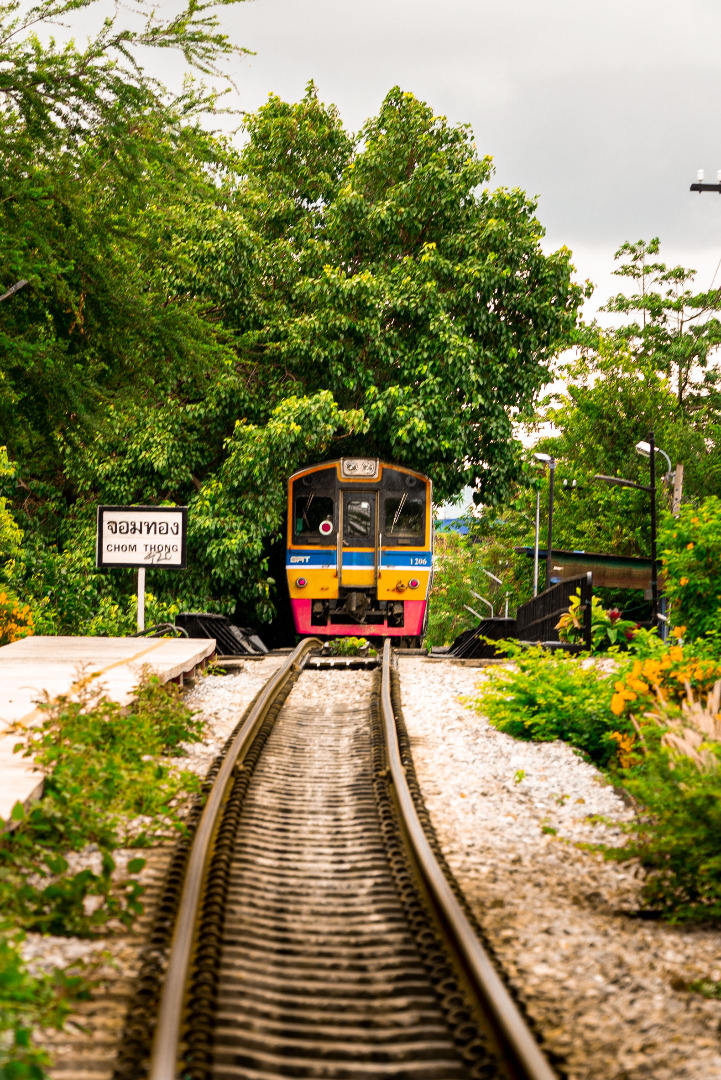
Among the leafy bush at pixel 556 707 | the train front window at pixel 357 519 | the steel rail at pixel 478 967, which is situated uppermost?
the train front window at pixel 357 519

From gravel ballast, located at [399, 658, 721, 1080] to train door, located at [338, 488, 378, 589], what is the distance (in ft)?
34.5

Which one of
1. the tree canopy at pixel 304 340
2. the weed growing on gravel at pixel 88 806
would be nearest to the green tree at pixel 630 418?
the tree canopy at pixel 304 340

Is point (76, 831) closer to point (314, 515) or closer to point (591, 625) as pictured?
point (591, 625)

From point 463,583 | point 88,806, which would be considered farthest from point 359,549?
point 463,583

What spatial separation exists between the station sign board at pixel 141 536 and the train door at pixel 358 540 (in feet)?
20.8

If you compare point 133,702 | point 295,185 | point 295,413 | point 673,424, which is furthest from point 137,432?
point 673,424

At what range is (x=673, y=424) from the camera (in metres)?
49.6

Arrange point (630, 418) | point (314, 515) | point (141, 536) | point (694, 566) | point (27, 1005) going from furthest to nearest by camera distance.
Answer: point (630, 418) → point (314, 515) → point (141, 536) → point (694, 566) → point (27, 1005)

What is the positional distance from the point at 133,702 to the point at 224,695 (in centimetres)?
259

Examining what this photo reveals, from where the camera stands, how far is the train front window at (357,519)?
63.1 ft

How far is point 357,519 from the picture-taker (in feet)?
63.2

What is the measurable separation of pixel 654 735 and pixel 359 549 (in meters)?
12.2

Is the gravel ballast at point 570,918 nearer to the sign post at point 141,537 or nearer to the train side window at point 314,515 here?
the sign post at point 141,537

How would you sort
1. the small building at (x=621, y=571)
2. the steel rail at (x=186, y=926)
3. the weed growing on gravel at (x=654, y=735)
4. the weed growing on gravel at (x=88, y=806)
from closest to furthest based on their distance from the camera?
1. the steel rail at (x=186, y=926)
2. the weed growing on gravel at (x=88, y=806)
3. the weed growing on gravel at (x=654, y=735)
4. the small building at (x=621, y=571)
